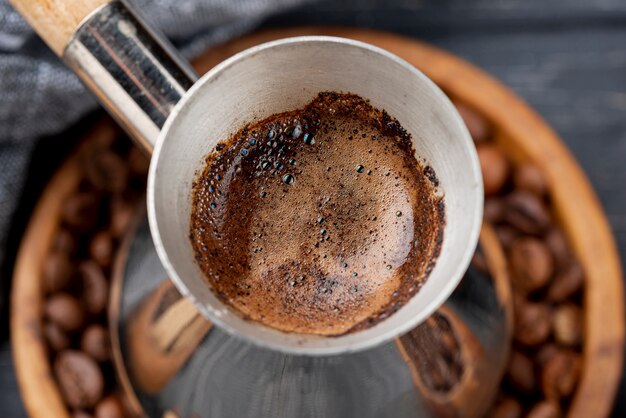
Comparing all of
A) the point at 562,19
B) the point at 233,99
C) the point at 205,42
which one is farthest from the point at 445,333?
the point at 562,19

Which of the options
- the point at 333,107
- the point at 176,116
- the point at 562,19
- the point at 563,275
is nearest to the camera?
the point at 176,116

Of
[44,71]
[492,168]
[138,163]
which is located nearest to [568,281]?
[492,168]

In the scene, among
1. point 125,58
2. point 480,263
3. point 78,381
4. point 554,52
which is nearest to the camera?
point 125,58

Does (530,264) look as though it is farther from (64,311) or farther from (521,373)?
(64,311)

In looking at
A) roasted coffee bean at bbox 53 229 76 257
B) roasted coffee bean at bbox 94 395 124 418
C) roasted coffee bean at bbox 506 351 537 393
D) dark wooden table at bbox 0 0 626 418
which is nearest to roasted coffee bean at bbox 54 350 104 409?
roasted coffee bean at bbox 94 395 124 418

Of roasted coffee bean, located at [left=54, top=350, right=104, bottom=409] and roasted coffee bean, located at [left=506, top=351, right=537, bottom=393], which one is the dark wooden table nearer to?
roasted coffee bean, located at [left=506, top=351, right=537, bottom=393]

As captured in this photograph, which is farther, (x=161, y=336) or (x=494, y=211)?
(x=494, y=211)

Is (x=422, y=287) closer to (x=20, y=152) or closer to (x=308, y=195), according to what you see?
(x=308, y=195)
